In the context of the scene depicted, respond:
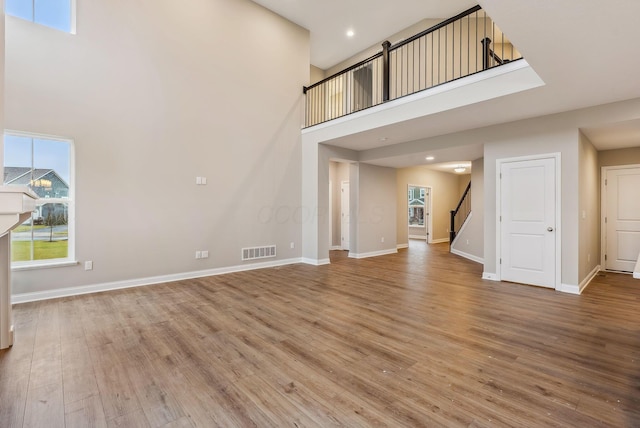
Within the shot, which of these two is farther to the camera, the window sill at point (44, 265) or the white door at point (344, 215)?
the white door at point (344, 215)

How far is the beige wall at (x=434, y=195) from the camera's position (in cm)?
917

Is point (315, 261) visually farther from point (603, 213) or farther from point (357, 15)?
point (603, 213)

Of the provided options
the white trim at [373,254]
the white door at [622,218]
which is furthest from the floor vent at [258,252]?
the white door at [622,218]

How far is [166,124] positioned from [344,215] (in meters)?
5.30

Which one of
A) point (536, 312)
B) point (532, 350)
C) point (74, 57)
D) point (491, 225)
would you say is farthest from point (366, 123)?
point (74, 57)

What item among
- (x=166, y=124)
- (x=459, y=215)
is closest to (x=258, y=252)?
(x=166, y=124)

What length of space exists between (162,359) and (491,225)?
5.11 m

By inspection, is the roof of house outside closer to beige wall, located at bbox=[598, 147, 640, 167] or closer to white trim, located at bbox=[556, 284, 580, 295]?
white trim, located at bbox=[556, 284, 580, 295]

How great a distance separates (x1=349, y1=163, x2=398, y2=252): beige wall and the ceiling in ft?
1.55

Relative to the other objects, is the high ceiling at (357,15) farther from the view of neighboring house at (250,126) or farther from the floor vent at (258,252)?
the floor vent at (258,252)

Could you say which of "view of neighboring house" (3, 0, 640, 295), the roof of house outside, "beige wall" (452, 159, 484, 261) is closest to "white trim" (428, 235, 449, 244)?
"beige wall" (452, 159, 484, 261)

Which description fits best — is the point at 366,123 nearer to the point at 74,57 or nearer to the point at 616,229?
the point at 74,57

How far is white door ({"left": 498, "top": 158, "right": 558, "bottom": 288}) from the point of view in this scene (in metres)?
4.45

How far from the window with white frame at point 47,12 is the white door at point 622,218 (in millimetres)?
9491
